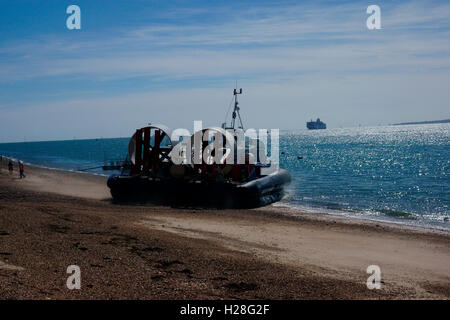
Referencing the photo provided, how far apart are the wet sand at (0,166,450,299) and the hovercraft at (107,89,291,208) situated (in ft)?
12.9

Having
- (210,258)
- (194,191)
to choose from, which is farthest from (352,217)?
(210,258)

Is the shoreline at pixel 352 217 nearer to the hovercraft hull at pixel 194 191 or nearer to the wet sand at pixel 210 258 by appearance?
the wet sand at pixel 210 258

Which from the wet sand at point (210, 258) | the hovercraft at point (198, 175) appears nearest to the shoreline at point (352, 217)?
the wet sand at point (210, 258)

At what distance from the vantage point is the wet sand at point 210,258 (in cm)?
777

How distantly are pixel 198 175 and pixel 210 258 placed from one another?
13.0 metres

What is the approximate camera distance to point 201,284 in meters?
8.14

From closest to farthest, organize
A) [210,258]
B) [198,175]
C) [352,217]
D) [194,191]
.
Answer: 1. [210,258]
2. [352,217]
3. [194,191]
4. [198,175]

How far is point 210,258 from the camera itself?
10.1 metres

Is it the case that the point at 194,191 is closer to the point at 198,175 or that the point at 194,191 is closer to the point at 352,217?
the point at 198,175

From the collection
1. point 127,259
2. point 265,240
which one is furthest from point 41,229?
point 265,240

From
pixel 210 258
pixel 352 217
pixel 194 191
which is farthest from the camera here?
pixel 194 191

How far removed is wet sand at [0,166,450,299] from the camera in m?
7.77
